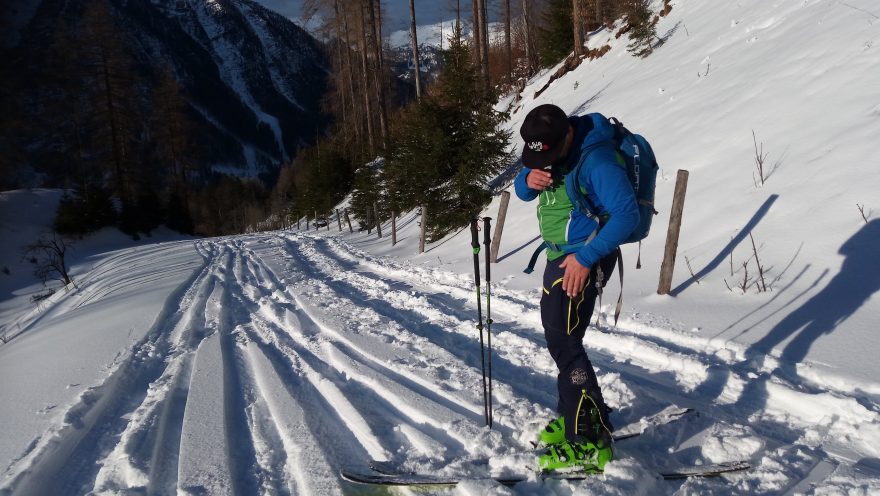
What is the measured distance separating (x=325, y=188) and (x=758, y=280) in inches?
1055

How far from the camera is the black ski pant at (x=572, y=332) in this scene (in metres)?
2.44

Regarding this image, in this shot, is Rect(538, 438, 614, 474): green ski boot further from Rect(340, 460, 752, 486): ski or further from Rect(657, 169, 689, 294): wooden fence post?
Rect(657, 169, 689, 294): wooden fence post

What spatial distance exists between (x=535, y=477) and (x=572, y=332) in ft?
2.64

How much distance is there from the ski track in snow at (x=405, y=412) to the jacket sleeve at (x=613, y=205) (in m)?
1.23

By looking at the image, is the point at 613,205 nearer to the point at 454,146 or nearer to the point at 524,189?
the point at 524,189

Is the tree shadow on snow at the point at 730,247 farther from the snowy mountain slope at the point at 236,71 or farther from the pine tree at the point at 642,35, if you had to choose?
the snowy mountain slope at the point at 236,71

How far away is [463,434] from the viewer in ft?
9.93

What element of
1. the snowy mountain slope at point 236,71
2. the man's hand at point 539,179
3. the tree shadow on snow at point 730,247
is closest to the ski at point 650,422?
the man's hand at point 539,179

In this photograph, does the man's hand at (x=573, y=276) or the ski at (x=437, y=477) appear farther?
the ski at (x=437, y=477)

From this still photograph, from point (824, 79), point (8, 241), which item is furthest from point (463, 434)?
point (8, 241)

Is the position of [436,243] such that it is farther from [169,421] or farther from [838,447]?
[838,447]

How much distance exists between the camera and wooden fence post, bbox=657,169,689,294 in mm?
5559

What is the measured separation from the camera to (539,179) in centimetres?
241

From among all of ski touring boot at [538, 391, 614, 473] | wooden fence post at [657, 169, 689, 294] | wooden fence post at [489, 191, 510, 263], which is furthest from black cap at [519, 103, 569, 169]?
wooden fence post at [489, 191, 510, 263]
